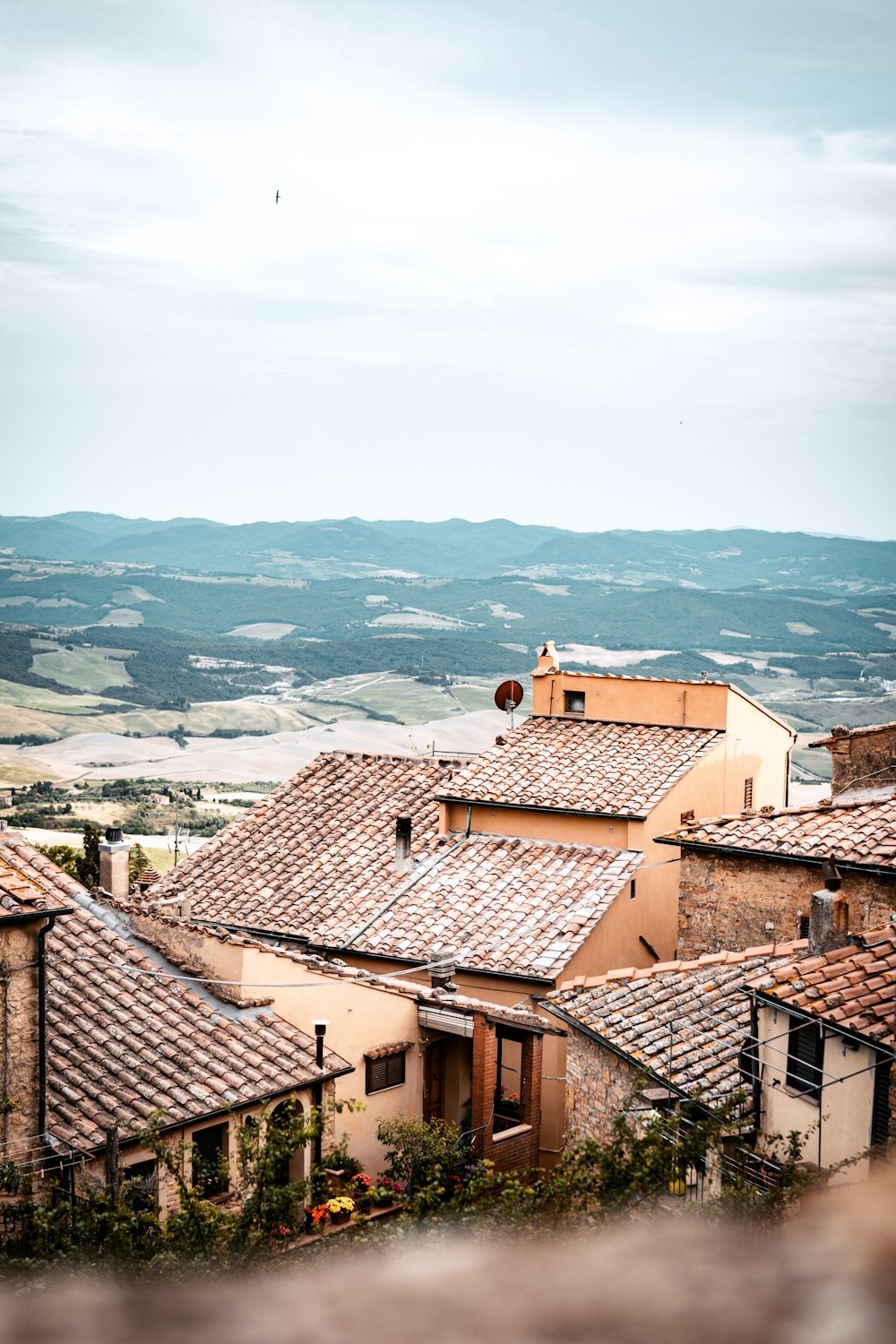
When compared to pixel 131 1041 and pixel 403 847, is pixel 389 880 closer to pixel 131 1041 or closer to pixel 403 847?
pixel 403 847

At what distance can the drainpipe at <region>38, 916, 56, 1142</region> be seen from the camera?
32.7 ft

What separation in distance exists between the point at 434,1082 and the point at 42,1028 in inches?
251

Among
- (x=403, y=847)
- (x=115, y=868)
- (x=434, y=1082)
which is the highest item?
(x=403, y=847)

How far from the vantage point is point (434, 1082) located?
15.4m

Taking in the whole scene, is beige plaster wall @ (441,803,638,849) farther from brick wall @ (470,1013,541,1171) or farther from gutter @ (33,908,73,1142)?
gutter @ (33,908,73,1142)

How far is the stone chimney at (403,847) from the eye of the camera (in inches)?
728

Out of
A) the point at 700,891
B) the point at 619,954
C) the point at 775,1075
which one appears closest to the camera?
the point at 775,1075

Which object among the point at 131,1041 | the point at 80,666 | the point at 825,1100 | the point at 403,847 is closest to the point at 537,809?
the point at 403,847

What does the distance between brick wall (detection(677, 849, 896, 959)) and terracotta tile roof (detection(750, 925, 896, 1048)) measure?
4.19 meters

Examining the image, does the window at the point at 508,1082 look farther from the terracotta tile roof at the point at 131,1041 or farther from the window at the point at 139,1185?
the window at the point at 139,1185

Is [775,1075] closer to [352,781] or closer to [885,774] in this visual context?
[885,774]

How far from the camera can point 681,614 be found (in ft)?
643

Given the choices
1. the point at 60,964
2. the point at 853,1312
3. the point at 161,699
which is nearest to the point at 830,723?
the point at 161,699

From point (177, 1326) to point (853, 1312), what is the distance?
0.43 meters
